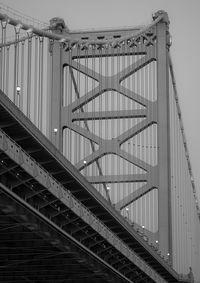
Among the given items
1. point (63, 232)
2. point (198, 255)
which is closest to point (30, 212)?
point (63, 232)

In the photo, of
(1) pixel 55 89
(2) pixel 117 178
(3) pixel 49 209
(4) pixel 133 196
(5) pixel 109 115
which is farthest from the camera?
(5) pixel 109 115

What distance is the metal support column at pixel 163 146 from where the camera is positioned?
44.6 m

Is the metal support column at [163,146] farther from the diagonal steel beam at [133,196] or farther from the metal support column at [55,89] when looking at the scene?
the metal support column at [55,89]

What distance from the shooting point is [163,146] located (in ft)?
149

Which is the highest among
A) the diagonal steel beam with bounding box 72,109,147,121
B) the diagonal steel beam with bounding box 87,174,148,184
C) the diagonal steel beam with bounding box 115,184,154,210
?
the diagonal steel beam with bounding box 72,109,147,121

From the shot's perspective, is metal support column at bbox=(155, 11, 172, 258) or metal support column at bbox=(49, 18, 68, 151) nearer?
metal support column at bbox=(155, 11, 172, 258)

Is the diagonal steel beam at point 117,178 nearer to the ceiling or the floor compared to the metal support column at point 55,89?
nearer to the floor

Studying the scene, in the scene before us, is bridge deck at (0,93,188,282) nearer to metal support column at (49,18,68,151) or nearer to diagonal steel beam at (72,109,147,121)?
diagonal steel beam at (72,109,147,121)

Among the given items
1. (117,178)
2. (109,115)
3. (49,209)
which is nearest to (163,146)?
(117,178)

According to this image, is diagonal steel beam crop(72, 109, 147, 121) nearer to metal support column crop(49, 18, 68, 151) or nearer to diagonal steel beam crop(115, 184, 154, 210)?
metal support column crop(49, 18, 68, 151)

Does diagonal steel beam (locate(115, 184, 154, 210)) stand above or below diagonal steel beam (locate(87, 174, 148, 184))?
below

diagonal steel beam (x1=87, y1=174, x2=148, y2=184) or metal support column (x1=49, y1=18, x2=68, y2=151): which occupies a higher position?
metal support column (x1=49, y1=18, x2=68, y2=151)

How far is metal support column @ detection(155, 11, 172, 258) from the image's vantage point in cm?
4462

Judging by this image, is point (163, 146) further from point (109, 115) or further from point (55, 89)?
point (55, 89)
